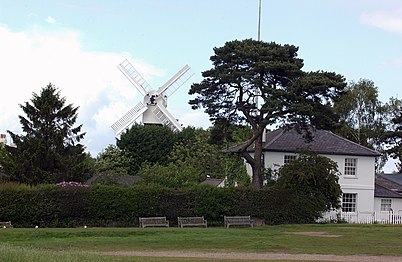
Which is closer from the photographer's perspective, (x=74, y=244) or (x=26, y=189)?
(x=74, y=244)

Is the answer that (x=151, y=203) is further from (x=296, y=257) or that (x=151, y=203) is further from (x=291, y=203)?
(x=296, y=257)

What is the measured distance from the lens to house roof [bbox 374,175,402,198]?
193ft

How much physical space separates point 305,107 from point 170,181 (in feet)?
49.1

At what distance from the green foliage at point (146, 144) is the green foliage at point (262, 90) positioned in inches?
1278

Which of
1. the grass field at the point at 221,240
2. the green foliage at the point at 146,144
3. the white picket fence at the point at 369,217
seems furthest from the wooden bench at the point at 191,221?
the green foliage at the point at 146,144

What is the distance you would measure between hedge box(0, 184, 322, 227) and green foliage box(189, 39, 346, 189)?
15.4 feet

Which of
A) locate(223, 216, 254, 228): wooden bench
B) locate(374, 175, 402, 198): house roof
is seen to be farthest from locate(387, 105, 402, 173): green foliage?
locate(223, 216, 254, 228): wooden bench

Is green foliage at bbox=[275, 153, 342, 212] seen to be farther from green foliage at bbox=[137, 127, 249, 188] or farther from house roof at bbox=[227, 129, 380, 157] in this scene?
green foliage at bbox=[137, 127, 249, 188]

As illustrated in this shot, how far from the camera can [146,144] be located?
85.8 m

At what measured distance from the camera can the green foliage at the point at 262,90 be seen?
49.4 metres

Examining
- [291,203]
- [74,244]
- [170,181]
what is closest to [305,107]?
[291,203]

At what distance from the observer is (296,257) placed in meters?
26.0

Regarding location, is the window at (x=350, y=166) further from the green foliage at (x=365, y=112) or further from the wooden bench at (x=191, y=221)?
the green foliage at (x=365, y=112)

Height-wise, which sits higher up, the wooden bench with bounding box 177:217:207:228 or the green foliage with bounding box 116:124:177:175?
the green foliage with bounding box 116:124:177:175
